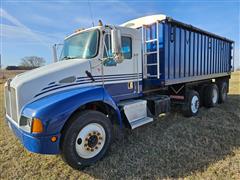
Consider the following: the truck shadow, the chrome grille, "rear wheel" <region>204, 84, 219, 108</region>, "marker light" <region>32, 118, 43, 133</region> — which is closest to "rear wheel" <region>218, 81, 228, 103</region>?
"rear wheel" <region>204, 84, 219, 108</region>

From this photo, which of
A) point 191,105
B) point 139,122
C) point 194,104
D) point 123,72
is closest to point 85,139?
point 139,122

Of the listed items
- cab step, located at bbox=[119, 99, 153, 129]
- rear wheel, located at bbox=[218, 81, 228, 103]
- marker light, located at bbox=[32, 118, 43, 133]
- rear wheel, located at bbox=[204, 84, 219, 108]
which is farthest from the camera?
rear wheel, located at bbox=[218, 81, 228, 103]

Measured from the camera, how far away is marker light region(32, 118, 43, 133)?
2.77 m

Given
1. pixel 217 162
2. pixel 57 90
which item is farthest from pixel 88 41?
pixel 217 162

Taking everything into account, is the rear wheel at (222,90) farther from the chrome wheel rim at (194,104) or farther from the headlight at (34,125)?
the headlight at (34,125)

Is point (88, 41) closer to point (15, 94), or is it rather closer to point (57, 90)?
point (57, 90)

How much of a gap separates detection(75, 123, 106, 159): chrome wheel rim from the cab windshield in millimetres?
1464

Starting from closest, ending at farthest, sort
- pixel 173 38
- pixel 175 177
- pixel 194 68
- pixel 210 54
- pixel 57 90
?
pixel 175 177 < pixel 57 90 < pixel 173 38 < pixel 194 68 < pixel 210 54

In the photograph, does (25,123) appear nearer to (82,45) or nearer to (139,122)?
(82,45)

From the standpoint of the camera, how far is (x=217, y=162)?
11.1ft

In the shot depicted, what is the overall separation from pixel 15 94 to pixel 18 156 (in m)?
1.51

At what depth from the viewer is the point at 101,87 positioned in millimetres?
3768

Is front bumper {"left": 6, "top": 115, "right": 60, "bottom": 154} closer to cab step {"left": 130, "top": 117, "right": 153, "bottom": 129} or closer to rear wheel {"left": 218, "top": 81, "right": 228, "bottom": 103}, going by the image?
cab step {"left": 130, "top": 117, "right": 153, "bottom": 129}

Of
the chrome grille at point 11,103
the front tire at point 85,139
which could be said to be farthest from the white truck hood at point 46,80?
the front tire at point 85,139
